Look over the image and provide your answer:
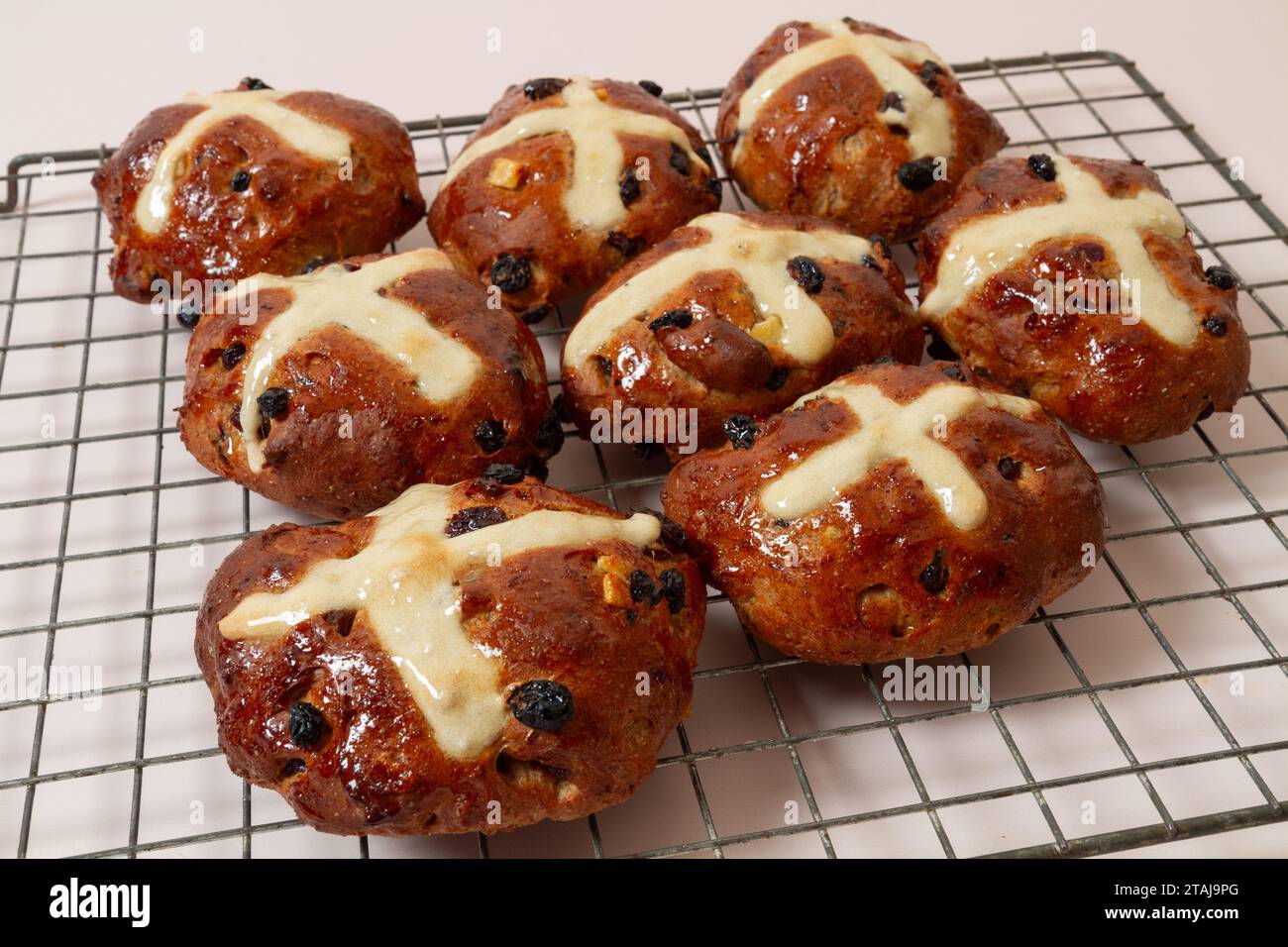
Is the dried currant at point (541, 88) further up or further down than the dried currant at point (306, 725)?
further up

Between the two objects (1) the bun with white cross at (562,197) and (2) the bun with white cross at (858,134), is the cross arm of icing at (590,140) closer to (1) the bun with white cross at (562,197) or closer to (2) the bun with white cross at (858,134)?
(1) the bun with white cross at (562,197)

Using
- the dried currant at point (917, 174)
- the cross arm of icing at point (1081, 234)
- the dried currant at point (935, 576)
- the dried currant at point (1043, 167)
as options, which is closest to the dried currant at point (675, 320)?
the cross arm of icing at point (1081, 234)

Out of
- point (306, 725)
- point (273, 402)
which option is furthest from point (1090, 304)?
point (306, 725)

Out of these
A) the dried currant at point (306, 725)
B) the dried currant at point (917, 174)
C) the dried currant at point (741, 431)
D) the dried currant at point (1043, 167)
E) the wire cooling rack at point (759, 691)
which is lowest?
the wire cooling rack at point (759, 691)

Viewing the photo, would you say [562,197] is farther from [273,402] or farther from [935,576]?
[935,576]
